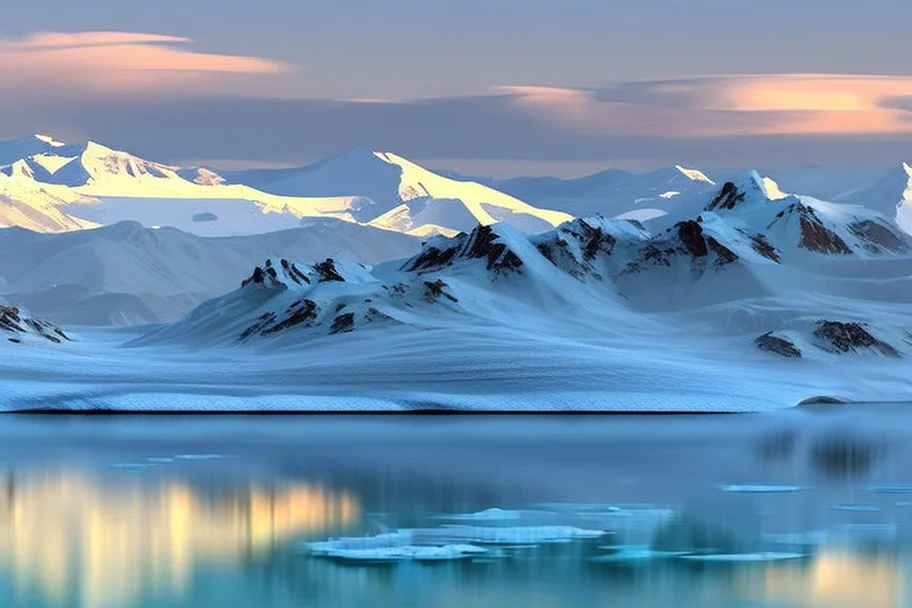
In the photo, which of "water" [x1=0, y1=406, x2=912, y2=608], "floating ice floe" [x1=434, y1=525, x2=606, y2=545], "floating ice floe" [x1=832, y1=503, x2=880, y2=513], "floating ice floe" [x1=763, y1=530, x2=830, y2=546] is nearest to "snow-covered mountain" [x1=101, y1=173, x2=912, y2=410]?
"water" [x1=0, y1=406, x2=912, y2=608]

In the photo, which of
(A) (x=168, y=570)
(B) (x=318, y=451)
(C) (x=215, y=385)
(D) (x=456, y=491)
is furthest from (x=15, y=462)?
(C) (x=215, y=385)

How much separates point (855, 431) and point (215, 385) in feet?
162

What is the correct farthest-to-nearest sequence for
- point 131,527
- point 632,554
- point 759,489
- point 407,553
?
point 759,489
point 131,527
point 632,554
point 407,553

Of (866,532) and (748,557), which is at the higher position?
(866,532)

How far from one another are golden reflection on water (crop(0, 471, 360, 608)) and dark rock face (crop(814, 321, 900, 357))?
112 m

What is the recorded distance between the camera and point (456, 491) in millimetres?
71188

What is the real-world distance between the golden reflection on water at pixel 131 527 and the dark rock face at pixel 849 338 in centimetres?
11190

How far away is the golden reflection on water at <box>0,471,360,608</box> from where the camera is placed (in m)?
50.8

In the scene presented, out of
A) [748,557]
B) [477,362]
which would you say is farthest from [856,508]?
[477,362]

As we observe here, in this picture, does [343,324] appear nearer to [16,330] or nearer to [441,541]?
[16,330]

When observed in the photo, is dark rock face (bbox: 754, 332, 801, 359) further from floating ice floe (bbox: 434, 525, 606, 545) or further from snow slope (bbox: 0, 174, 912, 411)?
floating ice floe (bbox: 434, 525, 606, 545)

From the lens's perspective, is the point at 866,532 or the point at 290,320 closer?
the point at 866,532

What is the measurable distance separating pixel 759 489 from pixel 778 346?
105300mm

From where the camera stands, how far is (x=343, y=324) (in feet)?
609
